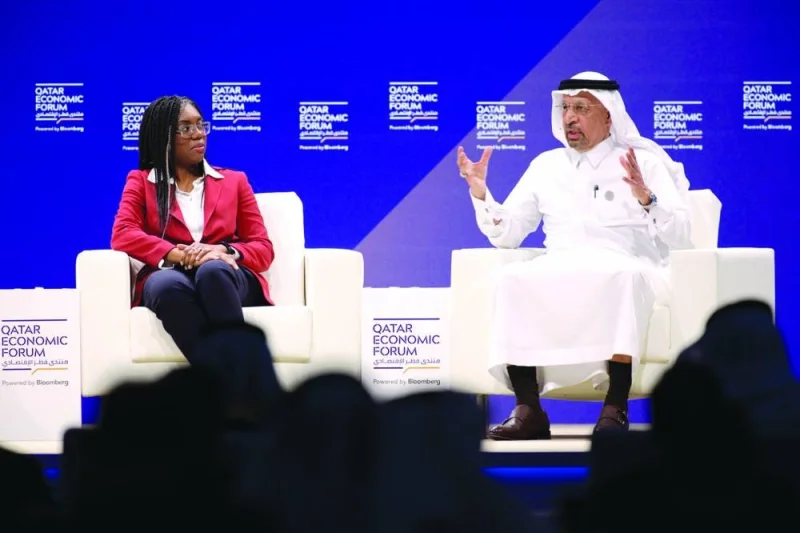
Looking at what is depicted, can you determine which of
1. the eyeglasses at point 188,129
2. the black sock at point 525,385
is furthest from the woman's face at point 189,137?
the black sock at point 525,385

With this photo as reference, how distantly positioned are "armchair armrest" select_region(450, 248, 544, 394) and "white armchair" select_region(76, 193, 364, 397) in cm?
41

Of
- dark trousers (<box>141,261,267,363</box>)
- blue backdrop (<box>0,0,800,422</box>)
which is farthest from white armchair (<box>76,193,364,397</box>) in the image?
blue backdrop (<box>0,0,800,422</box>)

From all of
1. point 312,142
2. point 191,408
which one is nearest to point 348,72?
→ point 312,142

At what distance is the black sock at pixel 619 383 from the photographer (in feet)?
13.8

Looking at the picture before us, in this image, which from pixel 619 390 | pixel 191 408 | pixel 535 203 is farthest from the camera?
pixel 535 203

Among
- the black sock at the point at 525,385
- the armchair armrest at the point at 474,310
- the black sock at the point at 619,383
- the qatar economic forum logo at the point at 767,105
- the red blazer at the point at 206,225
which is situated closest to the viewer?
the black sock at the point at 619,383

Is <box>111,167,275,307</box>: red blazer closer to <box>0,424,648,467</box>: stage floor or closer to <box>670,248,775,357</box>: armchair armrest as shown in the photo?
<box>0,424,648,467</box>: stage floor

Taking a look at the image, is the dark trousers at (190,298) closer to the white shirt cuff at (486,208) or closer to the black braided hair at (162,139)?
the black braided hair at (162,139)

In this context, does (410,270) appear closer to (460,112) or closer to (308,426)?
(460,112)

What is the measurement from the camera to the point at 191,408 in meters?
0.56

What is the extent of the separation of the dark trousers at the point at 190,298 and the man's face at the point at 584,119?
145 cm

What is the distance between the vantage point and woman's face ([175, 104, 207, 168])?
4.93 metres

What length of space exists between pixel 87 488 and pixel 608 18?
617cm

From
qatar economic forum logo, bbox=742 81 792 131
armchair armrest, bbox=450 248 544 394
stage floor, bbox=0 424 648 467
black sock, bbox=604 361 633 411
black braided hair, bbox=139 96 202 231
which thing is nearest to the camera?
stage floor, bbox=0 424 648 467
